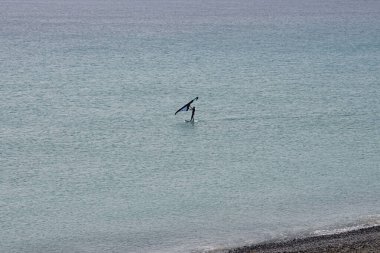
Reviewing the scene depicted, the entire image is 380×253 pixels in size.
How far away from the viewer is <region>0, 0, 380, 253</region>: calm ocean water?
38000 mm

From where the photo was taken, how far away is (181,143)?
53.2 meters

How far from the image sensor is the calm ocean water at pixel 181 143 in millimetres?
38000

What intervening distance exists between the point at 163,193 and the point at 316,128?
18.9m

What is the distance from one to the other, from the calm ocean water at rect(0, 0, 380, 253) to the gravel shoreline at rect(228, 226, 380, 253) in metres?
1.84

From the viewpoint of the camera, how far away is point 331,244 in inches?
1314

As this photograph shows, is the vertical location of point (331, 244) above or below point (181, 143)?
above

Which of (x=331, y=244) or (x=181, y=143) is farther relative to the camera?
(x=181, y=143)

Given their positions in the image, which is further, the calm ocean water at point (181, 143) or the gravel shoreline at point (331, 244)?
the calm ocean water at point (181, 143)

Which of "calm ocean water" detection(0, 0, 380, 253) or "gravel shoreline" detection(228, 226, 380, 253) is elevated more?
"gravel shoreline" detection(228, 226, 380, 253)

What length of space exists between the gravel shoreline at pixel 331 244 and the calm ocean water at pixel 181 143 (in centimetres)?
184

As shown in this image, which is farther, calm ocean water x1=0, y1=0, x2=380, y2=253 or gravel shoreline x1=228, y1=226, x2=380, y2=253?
calm ocean water x1=0, y1=0, x2=380, y2=253

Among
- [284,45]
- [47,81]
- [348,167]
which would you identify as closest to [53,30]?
[284,45]

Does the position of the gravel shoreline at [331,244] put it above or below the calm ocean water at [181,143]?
above

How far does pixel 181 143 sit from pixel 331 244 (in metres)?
21.3
